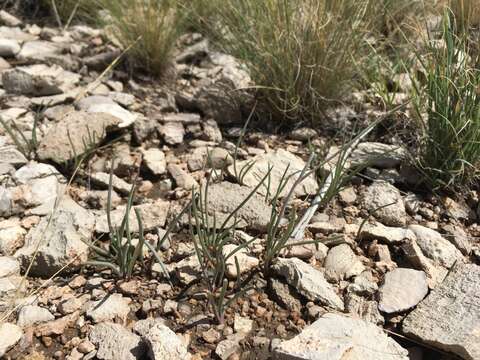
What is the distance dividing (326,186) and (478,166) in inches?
20.6

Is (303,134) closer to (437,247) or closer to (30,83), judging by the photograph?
(437,247)

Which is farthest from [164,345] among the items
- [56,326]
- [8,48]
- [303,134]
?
[8,48]

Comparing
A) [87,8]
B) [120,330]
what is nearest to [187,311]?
[120,330]

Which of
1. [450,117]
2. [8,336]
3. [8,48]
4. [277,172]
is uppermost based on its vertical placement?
[450,117]

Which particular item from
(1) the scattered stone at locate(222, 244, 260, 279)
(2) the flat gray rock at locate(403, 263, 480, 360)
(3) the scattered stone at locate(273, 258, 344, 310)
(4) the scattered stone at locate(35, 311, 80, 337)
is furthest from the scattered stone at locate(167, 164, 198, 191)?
(2) the flat gray rock at locate(403, 263, 480, 360)

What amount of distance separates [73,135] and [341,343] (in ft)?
4.20

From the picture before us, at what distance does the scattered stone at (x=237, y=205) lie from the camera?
1.75 m

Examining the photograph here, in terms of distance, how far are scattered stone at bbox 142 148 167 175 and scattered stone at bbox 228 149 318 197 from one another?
26 cm

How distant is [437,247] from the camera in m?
1.71

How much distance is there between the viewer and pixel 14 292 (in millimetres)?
1484

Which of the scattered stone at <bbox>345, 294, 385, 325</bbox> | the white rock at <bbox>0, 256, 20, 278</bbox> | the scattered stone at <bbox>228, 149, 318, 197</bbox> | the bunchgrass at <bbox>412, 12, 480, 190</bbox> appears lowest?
the white rock at <bbox>0, 256, 20, 278</bbox>

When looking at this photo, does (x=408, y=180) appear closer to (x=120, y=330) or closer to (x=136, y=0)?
(x=120, y=330)

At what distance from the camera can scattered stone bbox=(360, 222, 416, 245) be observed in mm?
1739

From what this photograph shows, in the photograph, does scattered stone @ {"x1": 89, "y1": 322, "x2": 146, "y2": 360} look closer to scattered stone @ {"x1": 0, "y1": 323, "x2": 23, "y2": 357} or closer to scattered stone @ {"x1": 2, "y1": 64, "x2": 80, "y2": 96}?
scattered stone @ {"x1": 0, "y1": 323, "x2": 23, "y2": 357}
